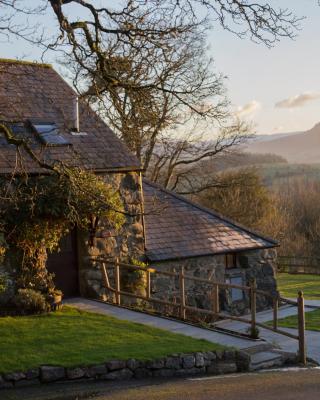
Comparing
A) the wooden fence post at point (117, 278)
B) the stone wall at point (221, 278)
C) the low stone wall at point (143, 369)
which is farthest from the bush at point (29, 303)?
the stone wall at point (221, 278)

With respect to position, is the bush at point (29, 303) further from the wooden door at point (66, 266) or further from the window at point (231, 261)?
the window at point (231, 261)

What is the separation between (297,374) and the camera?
1109 cm

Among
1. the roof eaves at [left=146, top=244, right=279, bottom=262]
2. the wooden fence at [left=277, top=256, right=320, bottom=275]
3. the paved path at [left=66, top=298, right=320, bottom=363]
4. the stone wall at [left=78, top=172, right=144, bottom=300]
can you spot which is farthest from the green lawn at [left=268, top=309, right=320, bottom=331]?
the wooden fence at [left=277, top=256, right=320, bottom=275]

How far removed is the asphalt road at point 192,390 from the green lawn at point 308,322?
19.9 ft

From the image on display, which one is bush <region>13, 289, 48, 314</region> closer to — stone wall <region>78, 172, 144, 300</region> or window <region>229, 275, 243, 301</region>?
stone wall <region>78, 172, 144, 300</region>

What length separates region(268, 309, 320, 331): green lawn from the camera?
16.8 metres

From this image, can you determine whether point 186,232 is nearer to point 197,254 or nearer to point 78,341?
point 197,254

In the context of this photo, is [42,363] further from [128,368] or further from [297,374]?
[297,374]

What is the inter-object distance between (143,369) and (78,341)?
1.50 meters

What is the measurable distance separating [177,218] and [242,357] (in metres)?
8.52

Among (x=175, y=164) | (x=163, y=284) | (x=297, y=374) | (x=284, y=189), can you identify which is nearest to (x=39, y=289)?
(x=163, y=284)

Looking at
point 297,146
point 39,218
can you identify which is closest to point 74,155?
point 39,218

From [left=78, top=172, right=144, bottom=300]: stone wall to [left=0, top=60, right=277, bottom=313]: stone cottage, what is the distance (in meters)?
0.02

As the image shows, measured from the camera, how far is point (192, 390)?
32.2 feet
